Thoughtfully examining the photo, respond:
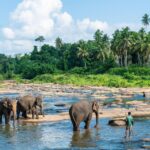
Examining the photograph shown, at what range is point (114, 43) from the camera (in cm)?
11150

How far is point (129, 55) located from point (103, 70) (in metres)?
8.81

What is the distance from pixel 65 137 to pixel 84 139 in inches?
53.8

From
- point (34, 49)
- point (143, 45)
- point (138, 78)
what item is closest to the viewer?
point (138, 78)

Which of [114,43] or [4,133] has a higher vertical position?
[114,43]

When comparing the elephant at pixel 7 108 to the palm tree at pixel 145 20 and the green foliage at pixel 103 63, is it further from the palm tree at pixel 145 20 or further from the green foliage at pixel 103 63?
the palm tree at pixel 145 20

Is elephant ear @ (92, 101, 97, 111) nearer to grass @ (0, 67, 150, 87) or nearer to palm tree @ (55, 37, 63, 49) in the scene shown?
grass @ (0, 67, 150, 87)

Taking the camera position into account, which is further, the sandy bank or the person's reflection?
the sandy bank

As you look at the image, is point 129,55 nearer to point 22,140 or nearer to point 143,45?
point 143,45

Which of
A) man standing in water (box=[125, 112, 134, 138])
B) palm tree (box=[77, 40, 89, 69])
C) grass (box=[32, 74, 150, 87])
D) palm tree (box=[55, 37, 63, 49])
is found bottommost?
man standing in water (box=[125, 112, 134, 138])

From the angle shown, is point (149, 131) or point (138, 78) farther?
point (138, 78)

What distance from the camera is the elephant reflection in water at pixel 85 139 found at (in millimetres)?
24219

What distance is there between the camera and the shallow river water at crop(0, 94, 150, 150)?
78.3 ft

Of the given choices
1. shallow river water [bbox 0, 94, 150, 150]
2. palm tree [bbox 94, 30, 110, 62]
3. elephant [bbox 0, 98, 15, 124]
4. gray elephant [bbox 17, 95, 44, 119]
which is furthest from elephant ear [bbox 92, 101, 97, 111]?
palm tree [bbox 94, 30, 110, 62]

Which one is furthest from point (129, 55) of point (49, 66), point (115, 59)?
point (49, 66)
